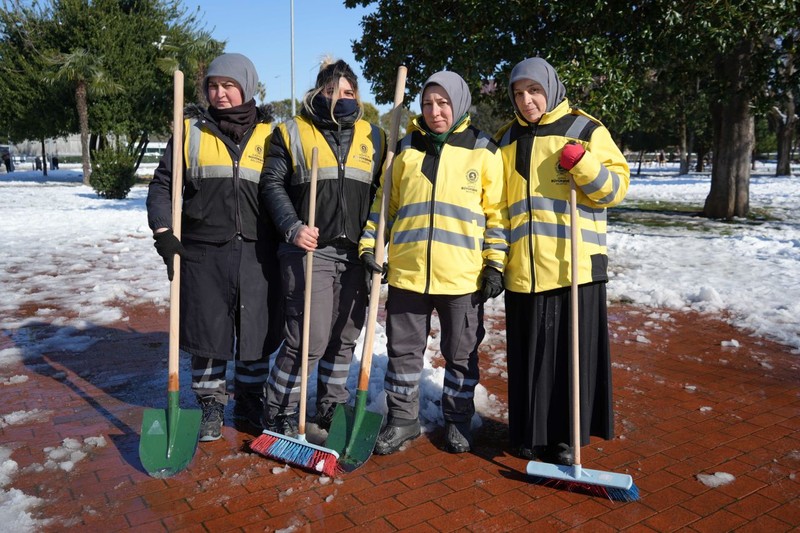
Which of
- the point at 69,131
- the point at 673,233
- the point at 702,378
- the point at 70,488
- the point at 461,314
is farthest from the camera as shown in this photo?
the point at 69,131

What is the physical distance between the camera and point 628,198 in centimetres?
2097

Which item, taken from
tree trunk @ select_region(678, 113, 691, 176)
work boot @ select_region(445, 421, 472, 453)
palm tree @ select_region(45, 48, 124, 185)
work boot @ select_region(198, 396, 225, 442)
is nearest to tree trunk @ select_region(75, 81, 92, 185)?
palm tree @ select_region(45, 48, 124, 185)

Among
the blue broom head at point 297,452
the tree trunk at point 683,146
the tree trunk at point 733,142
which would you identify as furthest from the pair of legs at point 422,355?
the tree trunk at point 683,146

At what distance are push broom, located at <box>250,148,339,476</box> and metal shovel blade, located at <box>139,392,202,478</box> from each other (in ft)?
1.04

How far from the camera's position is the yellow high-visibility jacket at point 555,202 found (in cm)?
321

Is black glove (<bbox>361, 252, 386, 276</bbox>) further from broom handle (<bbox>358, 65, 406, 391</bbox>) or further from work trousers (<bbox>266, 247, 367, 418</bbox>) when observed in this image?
work trousers (<bbox>266, 247, 367, 418</bbox>)

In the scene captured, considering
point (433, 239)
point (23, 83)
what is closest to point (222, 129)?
point (433, 239)

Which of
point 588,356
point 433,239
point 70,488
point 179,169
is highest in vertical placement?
point 179,169

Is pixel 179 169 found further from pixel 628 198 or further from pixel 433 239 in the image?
pixel 628 198

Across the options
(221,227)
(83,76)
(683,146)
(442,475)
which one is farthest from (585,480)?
(683,146)

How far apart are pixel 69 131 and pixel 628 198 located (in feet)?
83.5

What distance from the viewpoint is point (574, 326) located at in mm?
3102

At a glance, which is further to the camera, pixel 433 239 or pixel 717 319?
pixel 717 319

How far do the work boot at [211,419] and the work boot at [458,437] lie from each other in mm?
1240
